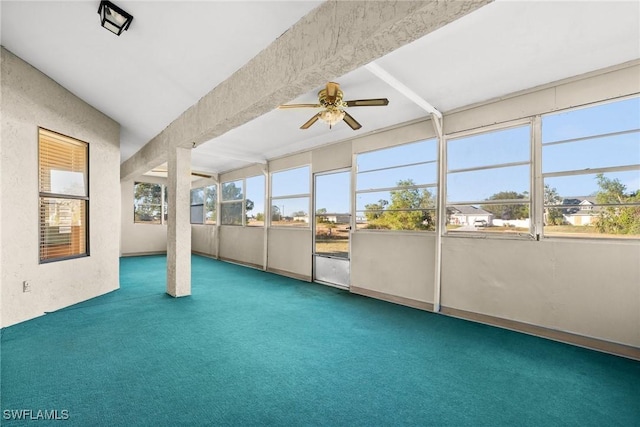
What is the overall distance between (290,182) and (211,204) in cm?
423

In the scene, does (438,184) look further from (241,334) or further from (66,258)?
(66,258)

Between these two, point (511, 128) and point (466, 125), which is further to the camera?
point (466, 125)

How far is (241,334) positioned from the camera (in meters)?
3.13

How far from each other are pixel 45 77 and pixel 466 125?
5563 millimetres

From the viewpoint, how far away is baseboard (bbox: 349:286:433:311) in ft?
13.8

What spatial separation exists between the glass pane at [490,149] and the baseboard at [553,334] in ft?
6.55

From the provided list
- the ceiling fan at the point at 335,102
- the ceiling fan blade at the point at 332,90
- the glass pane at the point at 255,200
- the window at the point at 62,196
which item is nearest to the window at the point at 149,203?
the glass pane at the point at 255,200

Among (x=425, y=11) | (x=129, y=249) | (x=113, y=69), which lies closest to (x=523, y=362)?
(x=425, y=11)

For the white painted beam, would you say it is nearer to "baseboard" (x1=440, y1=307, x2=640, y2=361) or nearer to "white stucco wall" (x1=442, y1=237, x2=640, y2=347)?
"white stucco wall" (x1=442, y1=237, x2=640, y2=347)

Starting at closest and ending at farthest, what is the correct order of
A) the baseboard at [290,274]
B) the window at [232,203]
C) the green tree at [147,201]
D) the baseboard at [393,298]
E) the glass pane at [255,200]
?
1. the baseboard at [393,298]
2. the baseboard at [290,274]
3. the glass pane at [255,200]
4. the window at [232,203]
5. the green tree at [147,201]

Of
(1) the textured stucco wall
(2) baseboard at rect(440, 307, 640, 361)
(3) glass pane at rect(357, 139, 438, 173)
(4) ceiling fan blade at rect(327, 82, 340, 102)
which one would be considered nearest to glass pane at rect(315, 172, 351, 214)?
(3) glass pane at rect(357, 139, 438, 173)

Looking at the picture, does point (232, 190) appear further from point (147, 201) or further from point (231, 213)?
point (147, 201)

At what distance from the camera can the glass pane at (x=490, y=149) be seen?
3.48 meters

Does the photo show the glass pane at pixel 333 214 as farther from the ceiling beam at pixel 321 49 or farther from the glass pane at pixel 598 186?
the glass pane at pixel 598 186
